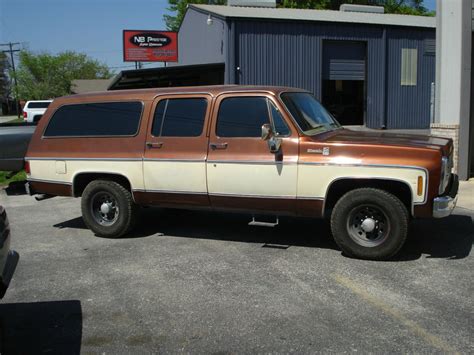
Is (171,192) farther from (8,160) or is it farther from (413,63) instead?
(413,63)

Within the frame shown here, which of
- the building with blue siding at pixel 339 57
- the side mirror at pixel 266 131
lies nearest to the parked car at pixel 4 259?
the side mirror at pixel 266 131

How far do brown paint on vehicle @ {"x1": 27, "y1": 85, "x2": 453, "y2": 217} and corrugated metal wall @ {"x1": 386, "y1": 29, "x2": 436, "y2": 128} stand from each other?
53.9ft

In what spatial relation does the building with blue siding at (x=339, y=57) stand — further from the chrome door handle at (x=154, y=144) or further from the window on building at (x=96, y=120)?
the chrome door handle at (x=154, y=144)

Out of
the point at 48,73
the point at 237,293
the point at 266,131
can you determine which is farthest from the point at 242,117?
the point at 48,73

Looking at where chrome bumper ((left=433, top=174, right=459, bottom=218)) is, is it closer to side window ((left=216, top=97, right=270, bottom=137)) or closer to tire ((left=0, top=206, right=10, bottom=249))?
side window ((left=216, top=97, right=270, bottom=137))

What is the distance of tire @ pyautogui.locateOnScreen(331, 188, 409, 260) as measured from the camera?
5.49 meters

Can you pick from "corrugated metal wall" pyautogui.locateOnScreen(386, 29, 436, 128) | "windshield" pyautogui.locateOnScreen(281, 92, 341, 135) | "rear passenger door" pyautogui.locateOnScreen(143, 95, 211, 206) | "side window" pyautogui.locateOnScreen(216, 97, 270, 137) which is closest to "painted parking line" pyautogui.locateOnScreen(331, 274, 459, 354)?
"windshield" pyautogui.locateOnScreen(281, 92, 341, 135)

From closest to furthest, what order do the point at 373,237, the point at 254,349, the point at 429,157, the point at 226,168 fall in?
the point at 254,349 → the point at 429,157 → the point at 373,237 → the point at 226,168

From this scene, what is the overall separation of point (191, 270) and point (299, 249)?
1.40 m

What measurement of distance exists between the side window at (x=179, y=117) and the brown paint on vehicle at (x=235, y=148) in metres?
0.07

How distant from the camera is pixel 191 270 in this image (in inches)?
217

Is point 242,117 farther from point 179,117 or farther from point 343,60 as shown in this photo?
point 343,60

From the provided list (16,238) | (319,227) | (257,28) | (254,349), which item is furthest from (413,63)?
(254,349)

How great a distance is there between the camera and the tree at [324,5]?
41062 millimetres
